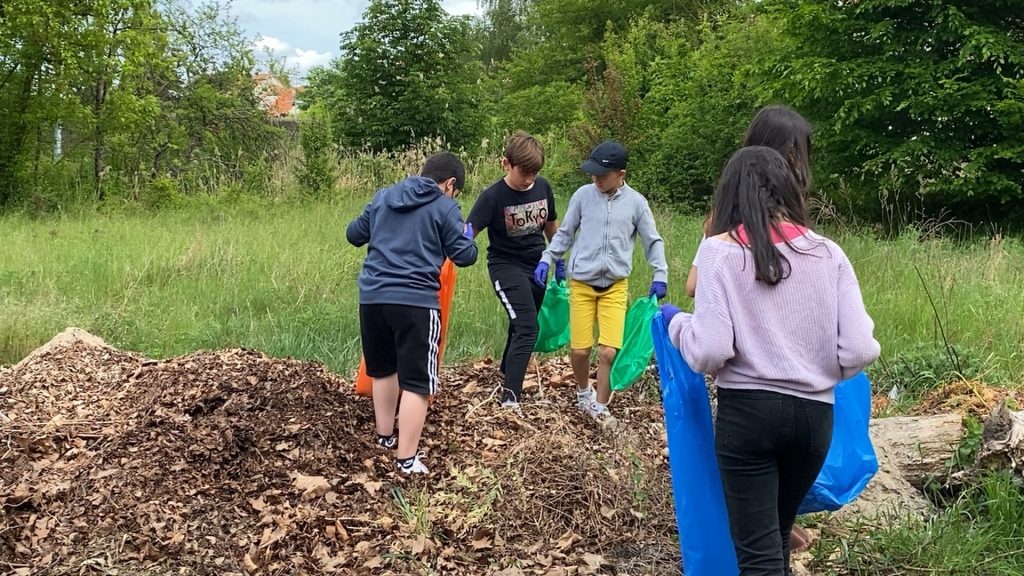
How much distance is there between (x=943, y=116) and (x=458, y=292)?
7.86m

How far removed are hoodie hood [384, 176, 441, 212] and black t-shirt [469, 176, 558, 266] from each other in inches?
33.1

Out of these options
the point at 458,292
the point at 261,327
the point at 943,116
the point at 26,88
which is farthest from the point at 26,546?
the point at 26,88

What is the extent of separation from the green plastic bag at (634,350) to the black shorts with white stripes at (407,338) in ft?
4.25

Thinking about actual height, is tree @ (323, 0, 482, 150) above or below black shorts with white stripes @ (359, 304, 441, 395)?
above

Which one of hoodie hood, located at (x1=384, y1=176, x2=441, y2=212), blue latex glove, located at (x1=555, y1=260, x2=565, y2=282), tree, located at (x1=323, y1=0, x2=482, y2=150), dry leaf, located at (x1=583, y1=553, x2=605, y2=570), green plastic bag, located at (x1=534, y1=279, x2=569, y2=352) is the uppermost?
tree, located at (x1=323, y1=0, x2=482, y2=150)

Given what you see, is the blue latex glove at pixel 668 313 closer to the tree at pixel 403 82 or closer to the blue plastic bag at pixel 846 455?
the blue plastic bag at pixel 846 455

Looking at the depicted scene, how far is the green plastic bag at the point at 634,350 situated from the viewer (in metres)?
4.42

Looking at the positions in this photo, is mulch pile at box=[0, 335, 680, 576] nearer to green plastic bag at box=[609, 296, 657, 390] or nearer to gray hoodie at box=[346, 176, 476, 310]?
green plastic bag at box=[609, 296, 657, 390]

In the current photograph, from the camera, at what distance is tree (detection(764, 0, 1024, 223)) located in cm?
1030

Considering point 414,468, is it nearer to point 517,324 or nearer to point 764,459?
point 517,324

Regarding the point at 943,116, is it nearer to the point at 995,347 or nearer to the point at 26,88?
the point at 995,347

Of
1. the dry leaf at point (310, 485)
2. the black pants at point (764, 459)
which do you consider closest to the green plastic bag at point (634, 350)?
the dry leaf at point (310, 485)

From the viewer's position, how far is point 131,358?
5020 mm

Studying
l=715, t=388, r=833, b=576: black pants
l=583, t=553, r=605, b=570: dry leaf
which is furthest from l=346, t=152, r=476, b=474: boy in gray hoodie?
l=715, t=388, r=833, b=576: black pants
